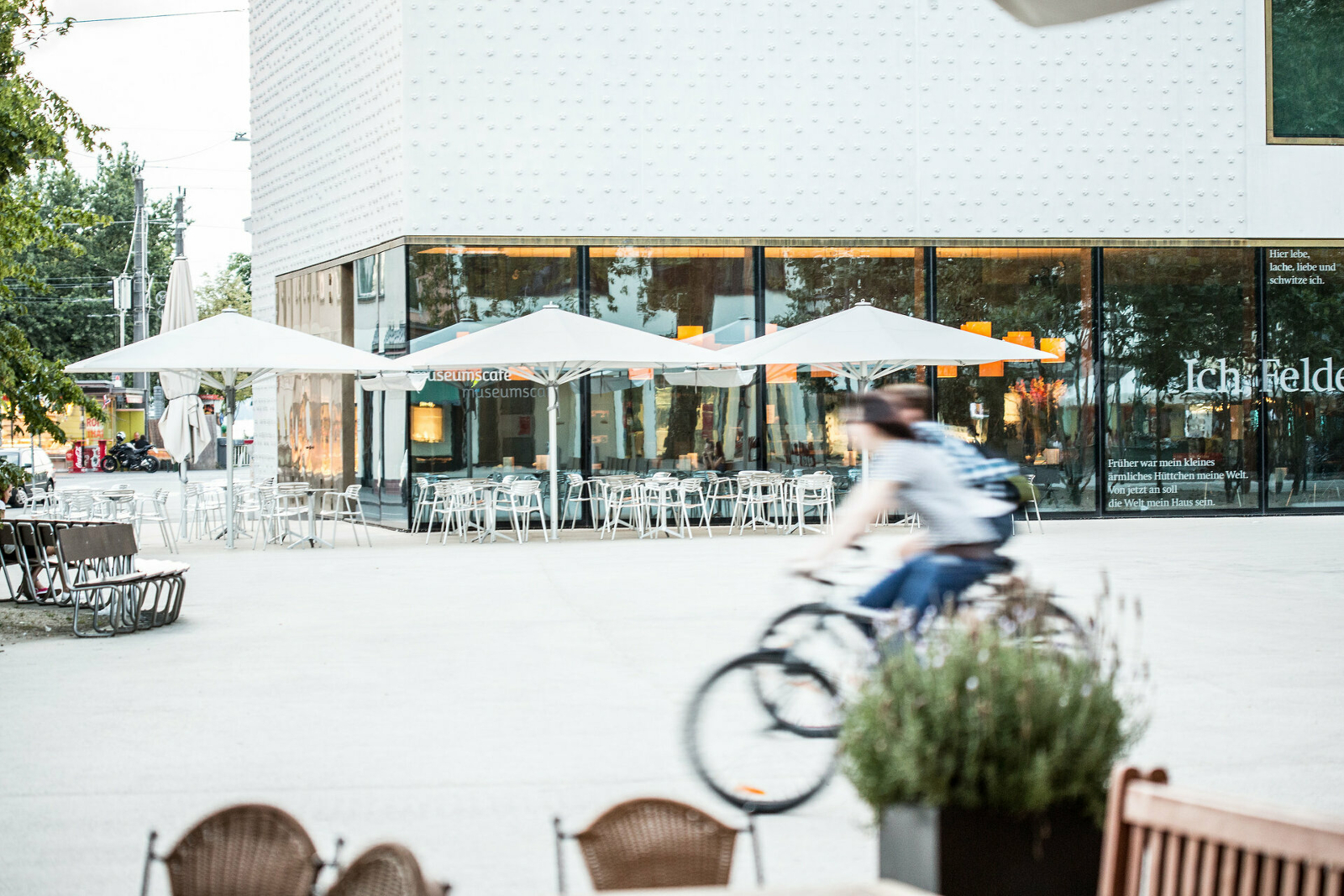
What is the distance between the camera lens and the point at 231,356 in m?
15.7

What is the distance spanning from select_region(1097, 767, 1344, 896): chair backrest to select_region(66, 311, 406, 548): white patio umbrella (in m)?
13.8

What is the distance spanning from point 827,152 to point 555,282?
437 centimetres

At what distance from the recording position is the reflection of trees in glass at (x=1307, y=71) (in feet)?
65.2

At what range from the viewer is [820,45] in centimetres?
1917

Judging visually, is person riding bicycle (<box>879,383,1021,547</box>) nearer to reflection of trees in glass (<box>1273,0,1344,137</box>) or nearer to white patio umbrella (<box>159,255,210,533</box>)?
white patio umbrella (<box>159,255,210,533</box>)

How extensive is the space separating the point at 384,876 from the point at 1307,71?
21.2 meters

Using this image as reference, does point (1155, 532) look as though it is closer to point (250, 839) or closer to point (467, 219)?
point (467, 219)

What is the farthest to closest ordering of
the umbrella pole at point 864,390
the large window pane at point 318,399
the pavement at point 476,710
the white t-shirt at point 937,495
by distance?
1. the large window pane at point 318,399
2. the umbrella pole at point 864,390
3. the white t-shirt at point 937,495
4. the pavement at point 476,710

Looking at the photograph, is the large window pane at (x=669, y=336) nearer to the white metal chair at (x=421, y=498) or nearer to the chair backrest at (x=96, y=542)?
the white metal chair at (x=421, y=498)

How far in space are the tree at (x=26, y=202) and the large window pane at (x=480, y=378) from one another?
7.30m

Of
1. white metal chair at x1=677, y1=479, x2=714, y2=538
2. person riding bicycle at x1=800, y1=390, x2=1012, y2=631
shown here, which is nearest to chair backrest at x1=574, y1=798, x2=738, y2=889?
person riding bicycle at x1=800, y1=390, x2=1012, y2=631

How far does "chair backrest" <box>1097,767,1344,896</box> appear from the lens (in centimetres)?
232

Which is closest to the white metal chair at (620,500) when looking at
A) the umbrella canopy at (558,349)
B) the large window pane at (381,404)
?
the umbrella canopy at (558,349)

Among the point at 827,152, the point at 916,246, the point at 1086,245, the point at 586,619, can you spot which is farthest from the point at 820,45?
the point at 586,619
